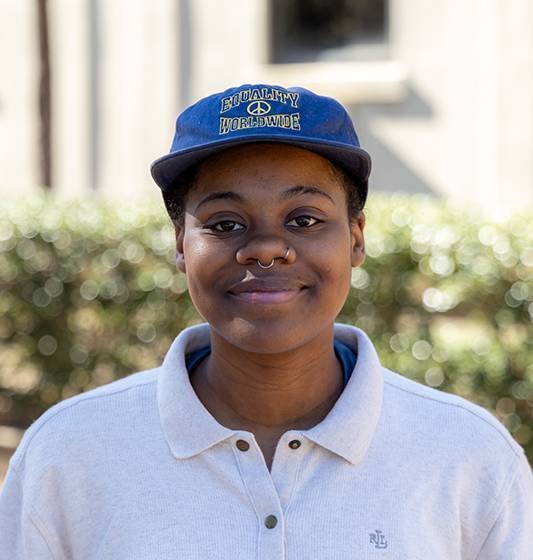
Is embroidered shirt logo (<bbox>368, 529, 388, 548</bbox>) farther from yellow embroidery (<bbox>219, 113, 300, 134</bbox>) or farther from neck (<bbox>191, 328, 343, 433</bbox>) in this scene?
yellow embroidery (<bbox>219, 113, 300, 134</bbox>)

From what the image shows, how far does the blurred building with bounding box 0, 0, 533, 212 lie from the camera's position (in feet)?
32.9

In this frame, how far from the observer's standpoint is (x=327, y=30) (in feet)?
36.1

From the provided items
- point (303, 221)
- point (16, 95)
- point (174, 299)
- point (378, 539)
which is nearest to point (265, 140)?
point (303, 221)

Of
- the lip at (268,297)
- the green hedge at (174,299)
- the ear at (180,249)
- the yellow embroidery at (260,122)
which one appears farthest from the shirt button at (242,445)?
the green hedge at (174,299)

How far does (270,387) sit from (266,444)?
118mm

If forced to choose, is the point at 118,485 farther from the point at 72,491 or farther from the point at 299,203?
the point at 299,203

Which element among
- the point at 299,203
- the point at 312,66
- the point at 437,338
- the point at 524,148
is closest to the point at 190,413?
the point at 299,203

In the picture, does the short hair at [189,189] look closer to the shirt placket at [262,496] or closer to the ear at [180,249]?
the ear at [180,249]

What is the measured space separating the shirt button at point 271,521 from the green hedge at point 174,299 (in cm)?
364

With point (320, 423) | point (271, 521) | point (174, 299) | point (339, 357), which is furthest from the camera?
point (174, 299)

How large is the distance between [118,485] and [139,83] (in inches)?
381

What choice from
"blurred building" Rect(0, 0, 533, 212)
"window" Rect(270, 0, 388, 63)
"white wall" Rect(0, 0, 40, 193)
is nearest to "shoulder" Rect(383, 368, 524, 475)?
"blurred building" Rect(0, 0, 533, 212)

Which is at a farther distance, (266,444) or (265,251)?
(266,444)

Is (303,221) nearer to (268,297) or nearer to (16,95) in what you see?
(268,297)
